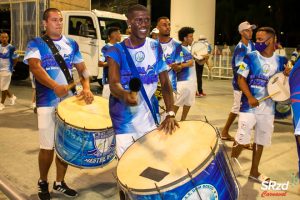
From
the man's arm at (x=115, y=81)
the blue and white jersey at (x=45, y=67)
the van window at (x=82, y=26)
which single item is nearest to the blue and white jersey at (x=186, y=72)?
the blue and white jersey at (x=45, y=67)

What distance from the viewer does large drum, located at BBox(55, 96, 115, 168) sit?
3.72 meters

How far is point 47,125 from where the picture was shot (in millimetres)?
4109

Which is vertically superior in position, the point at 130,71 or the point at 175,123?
the point at 130,71

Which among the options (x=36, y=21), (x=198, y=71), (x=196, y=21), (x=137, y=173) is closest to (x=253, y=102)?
(x=137, y=173)

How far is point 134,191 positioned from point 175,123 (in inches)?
30.9

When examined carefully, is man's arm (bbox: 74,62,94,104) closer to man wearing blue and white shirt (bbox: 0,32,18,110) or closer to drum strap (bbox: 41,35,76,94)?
drum strap (bbox: 41,35,76,94)

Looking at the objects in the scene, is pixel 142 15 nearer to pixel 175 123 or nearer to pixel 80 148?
pixel 175 123

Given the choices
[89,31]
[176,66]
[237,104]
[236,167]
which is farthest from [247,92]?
[89,31]

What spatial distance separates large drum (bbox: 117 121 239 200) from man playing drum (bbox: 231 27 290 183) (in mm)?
1990

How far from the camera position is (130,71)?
333cm

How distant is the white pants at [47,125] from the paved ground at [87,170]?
0.63 meters

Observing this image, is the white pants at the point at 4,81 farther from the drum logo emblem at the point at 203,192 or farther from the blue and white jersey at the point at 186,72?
the drum logo emblem at the point at 203,192

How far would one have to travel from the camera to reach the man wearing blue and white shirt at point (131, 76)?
3283mm

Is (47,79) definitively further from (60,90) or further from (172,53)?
(172,53)
